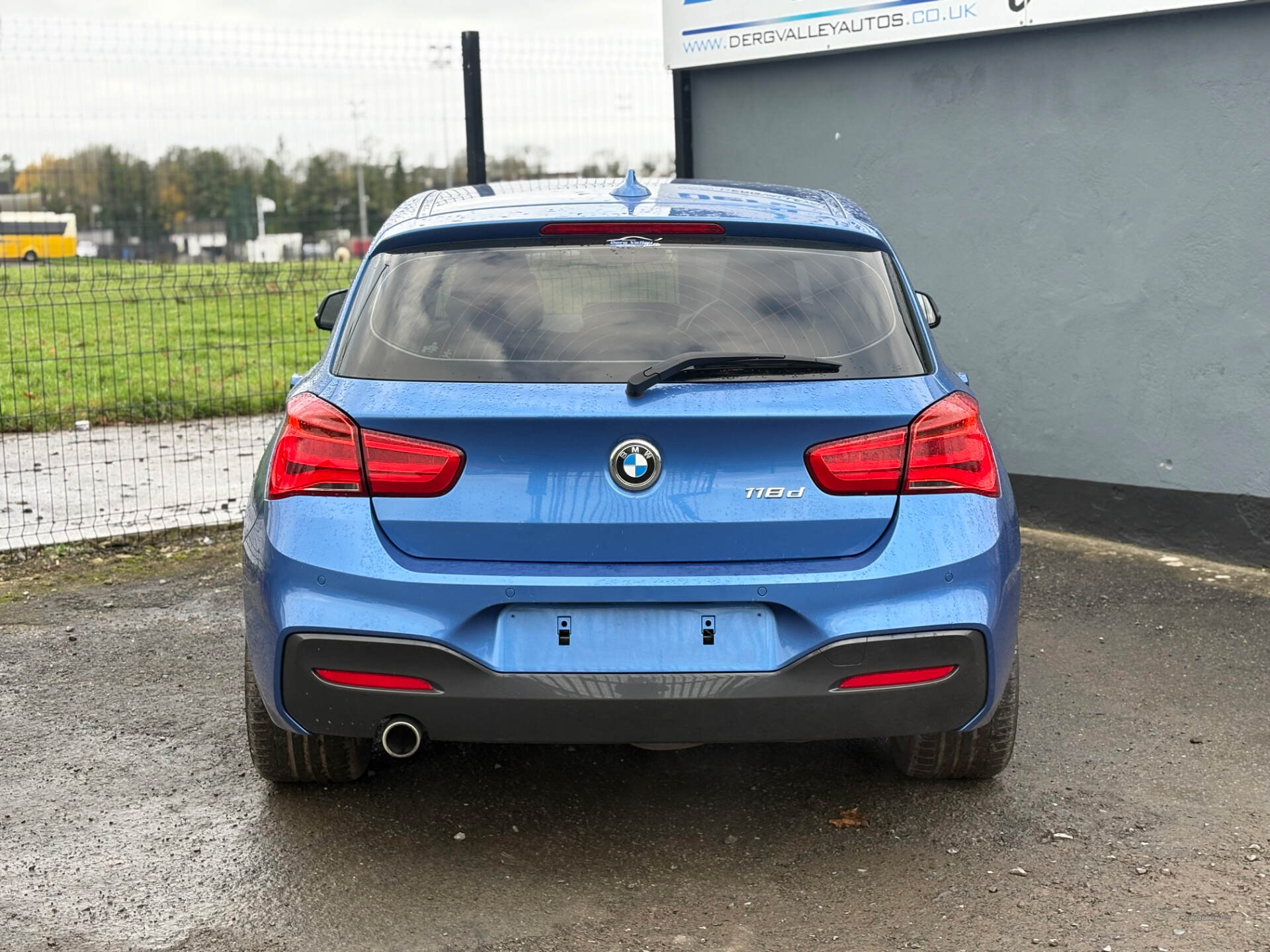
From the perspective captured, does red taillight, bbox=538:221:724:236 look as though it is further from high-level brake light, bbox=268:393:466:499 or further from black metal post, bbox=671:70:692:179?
black metal post, bbox=671:70:692:179

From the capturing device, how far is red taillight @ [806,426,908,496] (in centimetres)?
335

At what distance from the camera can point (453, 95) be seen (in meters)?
8.66

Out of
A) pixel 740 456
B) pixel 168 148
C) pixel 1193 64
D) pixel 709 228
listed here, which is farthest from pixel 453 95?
pixel 740 456

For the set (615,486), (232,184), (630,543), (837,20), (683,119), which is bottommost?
(630,543)

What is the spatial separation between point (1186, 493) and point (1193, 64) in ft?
6.64

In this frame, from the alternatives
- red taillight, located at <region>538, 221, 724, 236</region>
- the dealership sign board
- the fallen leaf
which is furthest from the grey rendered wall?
red taillight, located at <region>538, 221, 724, 236</region>

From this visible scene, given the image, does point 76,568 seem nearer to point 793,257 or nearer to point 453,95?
point 453,95

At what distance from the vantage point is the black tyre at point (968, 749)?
3.99 metres

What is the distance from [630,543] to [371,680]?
26.7 inches

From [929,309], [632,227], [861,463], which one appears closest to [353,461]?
[632,227]

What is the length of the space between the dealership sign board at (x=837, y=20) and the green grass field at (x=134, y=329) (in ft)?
8.37

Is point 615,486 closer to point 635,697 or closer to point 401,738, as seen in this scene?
point 635,697

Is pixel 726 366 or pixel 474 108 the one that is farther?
pixel 474 108

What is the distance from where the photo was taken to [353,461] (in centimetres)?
336
